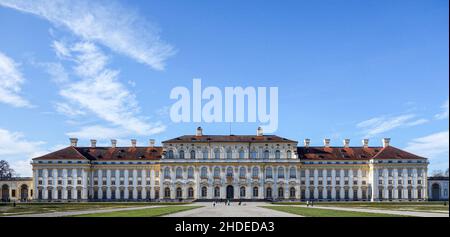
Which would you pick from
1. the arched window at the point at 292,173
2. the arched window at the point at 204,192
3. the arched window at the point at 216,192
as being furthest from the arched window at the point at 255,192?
the arched window at the point at 204,192

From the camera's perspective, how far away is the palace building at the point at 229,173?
68.4 m

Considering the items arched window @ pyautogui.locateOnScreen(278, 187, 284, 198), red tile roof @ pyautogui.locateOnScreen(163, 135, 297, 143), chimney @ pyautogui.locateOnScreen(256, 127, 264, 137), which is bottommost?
arched window @ pyautogui.locateOnScreen(278, 187, 284, 198)

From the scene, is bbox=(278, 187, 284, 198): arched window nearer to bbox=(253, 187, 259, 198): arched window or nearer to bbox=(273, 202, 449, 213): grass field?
bbox=(253, 187, 259, 198): arched window

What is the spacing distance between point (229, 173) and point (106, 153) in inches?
725

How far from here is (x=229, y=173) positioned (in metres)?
69.0

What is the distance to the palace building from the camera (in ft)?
225

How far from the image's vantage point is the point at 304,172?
70125 millimetres

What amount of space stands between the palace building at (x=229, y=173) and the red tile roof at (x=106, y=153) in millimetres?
145

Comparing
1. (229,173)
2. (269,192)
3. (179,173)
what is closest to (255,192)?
(269,192)

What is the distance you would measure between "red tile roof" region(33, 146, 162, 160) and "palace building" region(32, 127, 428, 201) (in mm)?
145

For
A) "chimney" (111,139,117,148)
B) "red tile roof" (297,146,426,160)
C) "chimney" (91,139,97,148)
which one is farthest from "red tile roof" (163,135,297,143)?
"chimney" (91,139,97,148)

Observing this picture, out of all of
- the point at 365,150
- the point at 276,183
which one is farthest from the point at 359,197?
the point at 276,183

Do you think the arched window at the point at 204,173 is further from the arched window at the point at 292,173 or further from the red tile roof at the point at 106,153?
the arched window at the point at 292,173

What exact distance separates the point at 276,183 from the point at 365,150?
573 inches
